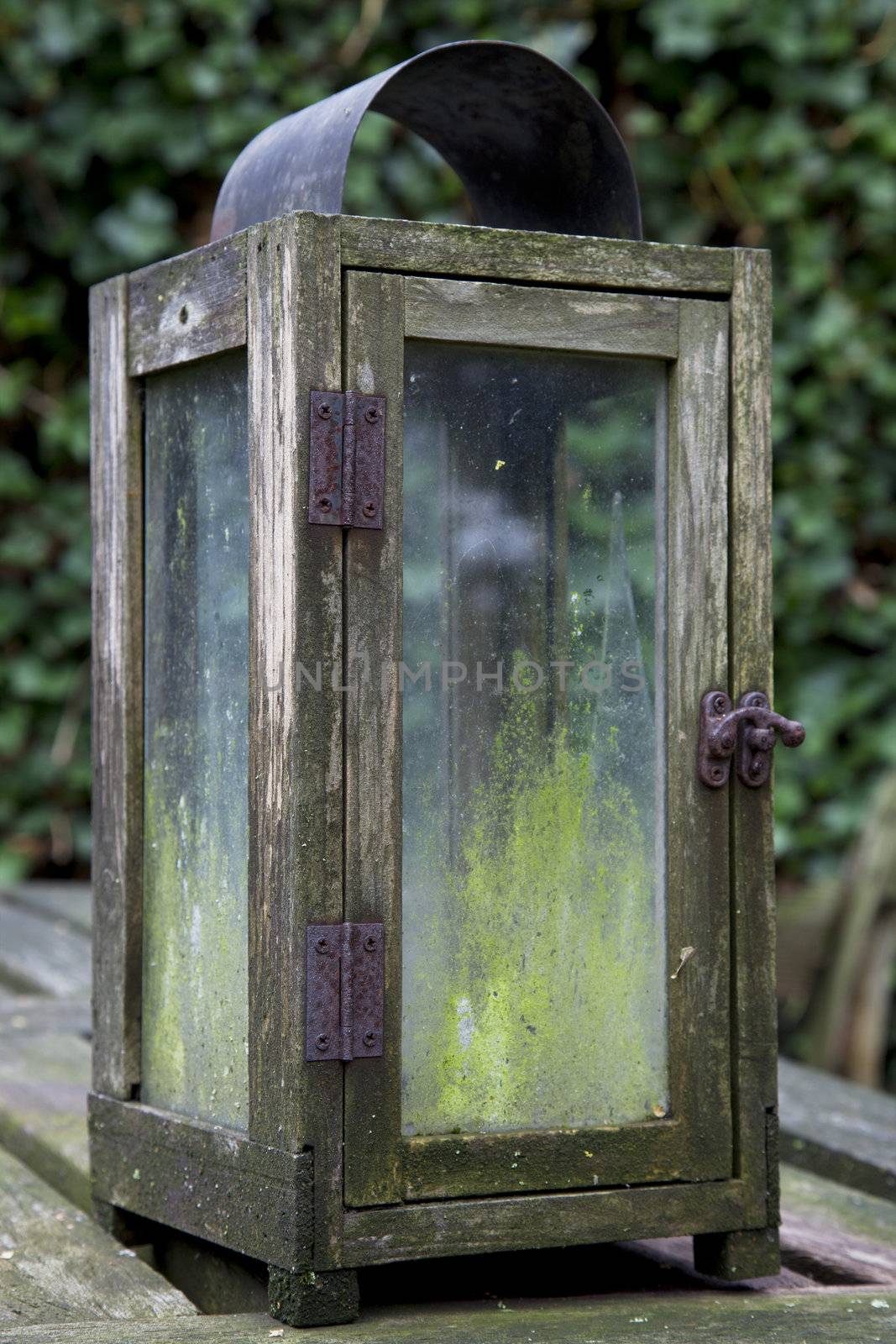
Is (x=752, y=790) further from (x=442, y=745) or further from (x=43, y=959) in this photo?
(x=43, y=959)

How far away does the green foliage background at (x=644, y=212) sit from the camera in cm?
432

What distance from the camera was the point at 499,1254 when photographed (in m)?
1.66

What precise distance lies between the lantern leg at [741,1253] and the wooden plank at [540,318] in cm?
85

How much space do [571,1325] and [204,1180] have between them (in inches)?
14.4

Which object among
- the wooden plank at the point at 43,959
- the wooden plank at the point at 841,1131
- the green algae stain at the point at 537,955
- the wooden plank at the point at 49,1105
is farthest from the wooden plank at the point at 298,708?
the wooden plank at the point at 43,959

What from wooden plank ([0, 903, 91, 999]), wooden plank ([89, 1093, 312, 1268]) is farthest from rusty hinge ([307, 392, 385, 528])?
wooden plank ([0, 903, 91, 999])

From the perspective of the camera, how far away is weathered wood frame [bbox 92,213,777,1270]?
4.68 feet

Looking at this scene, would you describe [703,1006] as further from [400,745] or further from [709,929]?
[400,745]

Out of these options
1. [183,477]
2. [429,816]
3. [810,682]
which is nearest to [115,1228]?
[429,816]

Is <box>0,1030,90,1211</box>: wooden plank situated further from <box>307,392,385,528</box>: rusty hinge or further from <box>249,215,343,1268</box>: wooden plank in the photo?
<box>307,392,385,528</box>: rusty hinge

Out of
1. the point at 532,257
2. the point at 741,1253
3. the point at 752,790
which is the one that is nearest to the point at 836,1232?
the point at 741,1253

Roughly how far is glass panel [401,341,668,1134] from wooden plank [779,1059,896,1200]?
63 centimetres

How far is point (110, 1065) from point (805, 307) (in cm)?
328

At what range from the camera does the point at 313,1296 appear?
4.64ft
